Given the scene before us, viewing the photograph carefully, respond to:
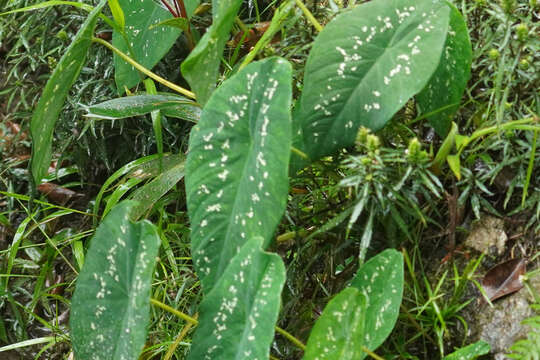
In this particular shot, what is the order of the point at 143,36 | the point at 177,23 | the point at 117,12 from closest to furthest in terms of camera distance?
the point at 117,12, the point at 177,23, the point at 143,36

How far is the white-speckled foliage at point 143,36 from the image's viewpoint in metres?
1.64

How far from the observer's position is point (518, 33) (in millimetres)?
1107

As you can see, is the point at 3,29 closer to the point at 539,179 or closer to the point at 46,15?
the point at 46,15

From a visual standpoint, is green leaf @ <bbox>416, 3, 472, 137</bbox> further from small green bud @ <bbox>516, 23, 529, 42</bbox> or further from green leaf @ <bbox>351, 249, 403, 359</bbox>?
green leaf @ <bbox>351, 249, 403, 359</bbox>

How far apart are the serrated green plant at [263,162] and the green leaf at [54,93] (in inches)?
0.9

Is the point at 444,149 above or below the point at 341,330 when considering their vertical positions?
above

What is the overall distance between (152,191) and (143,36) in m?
0.43

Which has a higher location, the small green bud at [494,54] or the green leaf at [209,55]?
the green leaf at [209,55]

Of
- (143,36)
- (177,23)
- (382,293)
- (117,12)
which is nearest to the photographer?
(382,293)

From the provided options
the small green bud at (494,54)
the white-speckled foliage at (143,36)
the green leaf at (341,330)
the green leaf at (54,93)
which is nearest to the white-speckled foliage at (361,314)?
the green leaf at (341,330)

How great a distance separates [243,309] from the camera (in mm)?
1081

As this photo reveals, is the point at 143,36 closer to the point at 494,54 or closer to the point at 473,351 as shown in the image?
the point at 494,54

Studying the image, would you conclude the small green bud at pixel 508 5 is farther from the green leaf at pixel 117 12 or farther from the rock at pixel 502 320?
the green leaf at pixel 117 12

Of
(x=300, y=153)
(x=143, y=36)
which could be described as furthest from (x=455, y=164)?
(x=143, y=36)
